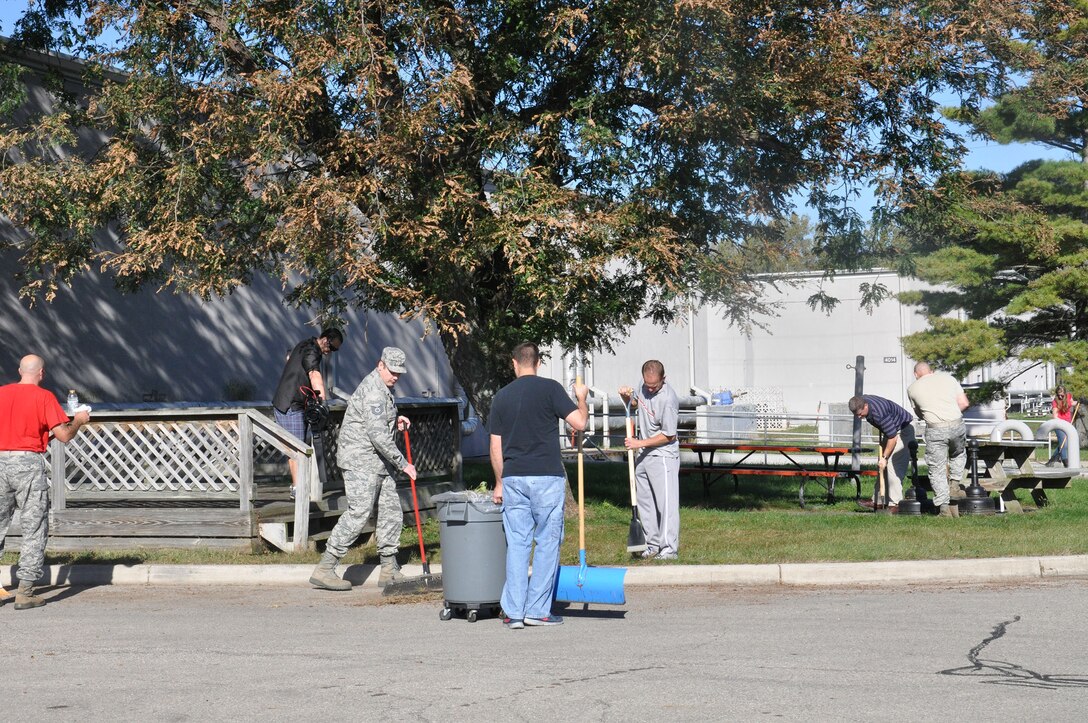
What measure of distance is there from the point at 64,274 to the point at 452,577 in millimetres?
7491

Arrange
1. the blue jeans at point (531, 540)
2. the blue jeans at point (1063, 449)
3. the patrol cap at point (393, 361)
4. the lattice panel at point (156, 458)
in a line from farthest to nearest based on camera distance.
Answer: the blue jeans at point (1063, 449) → the lattice panel at point (156, 458) → the patrol cap at point (393, 361) → the blue jeans at point (531, 540)

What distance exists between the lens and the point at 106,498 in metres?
12.6

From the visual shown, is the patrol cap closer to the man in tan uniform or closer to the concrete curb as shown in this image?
the concrete curb

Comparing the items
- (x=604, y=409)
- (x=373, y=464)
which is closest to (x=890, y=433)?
(x=373, y=464)

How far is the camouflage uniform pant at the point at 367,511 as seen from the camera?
10062 mm

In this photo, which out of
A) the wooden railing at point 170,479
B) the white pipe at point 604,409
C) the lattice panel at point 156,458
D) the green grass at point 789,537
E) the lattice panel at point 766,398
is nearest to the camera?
the green grass at point 789,537

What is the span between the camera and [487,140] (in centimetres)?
1312

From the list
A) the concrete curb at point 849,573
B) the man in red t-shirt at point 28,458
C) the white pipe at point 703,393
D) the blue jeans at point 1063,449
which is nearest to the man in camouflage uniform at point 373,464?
the concrete curb at point 849,573

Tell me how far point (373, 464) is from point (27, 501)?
259 centimetres

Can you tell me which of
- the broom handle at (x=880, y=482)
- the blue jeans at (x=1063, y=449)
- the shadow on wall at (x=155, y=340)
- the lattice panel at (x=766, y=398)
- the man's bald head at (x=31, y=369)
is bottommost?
the broom handle at (x=880, y=482)

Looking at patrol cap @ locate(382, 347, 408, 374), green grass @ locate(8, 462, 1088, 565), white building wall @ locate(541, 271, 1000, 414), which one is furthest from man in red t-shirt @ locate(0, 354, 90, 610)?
white building wall @ locate(541, 271, 1000, 414)

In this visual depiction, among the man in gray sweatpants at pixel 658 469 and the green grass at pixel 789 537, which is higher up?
the man in gray sweatpants at pixel 658 469

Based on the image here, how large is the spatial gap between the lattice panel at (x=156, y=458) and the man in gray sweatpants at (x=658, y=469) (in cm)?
385

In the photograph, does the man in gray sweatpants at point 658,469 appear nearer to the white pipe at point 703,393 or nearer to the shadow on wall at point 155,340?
the shadow on wall at point 155,340
